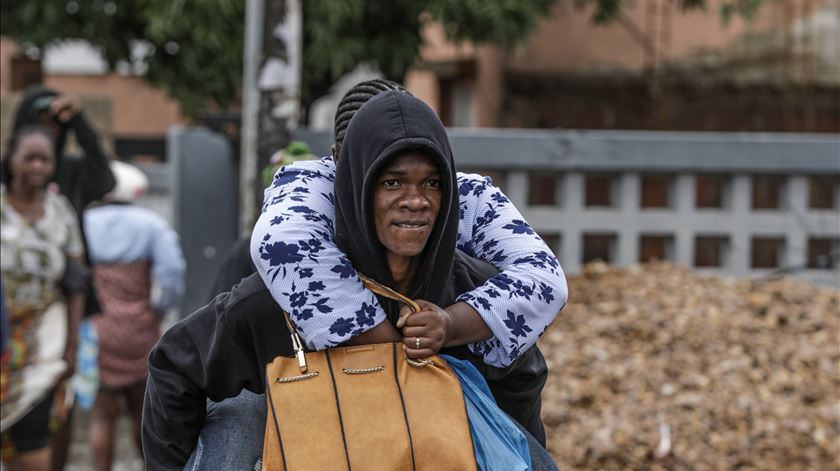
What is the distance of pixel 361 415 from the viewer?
9.05 feet

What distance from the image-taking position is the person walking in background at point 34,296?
587cm

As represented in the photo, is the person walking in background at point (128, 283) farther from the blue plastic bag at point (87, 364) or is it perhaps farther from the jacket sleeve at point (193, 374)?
the jacket sleeve at point (193, 374)

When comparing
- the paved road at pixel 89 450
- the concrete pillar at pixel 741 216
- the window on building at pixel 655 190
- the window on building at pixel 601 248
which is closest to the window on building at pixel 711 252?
the concrete pillar at pixel 741 216

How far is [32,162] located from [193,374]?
3.35m

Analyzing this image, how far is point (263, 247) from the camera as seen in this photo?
2895 millimetres

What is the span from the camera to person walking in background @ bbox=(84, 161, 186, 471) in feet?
26.2

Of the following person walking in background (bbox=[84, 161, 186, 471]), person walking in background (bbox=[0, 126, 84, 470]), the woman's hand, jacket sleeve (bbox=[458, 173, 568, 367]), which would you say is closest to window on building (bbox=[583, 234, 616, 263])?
person walking in background (bbox=[84, 161, 186, 471])

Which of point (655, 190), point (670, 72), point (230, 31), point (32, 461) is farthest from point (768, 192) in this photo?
point (670, 72)

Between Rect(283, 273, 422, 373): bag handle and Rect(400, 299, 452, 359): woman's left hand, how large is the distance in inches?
0.7

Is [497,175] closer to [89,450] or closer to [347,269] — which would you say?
[89,450]

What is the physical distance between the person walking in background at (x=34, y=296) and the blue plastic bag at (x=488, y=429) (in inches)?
130

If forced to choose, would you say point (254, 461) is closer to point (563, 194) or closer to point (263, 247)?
point (263, 247)

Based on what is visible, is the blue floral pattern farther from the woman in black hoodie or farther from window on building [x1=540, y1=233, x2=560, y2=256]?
window on building [x1=540, y1=233, x2=560, y2=256]

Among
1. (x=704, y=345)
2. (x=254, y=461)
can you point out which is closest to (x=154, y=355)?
(x=254, y=461)
